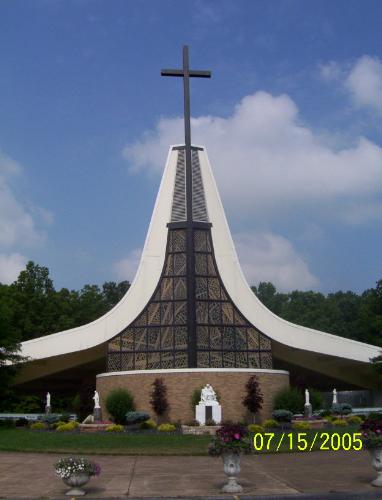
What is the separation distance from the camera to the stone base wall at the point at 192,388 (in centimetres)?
2647

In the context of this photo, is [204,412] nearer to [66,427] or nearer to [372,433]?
[66,427]

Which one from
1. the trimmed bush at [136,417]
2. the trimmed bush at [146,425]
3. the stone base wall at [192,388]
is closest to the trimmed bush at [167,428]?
the trimmed bush at [146,425]

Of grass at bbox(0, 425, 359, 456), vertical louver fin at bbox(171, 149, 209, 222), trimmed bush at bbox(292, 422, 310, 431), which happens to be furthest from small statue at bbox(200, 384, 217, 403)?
vertical louver fin at bbox(171, 149, 209, 222)

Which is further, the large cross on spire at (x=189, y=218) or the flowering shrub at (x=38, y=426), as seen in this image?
the large cross on spire at (x=189, y=218)

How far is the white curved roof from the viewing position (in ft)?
97.7

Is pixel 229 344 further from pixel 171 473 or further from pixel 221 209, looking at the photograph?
pixel 171 473

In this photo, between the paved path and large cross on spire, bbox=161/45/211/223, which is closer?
the paved path

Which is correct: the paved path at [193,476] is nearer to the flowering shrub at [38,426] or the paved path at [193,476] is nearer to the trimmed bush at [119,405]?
the flowering shrub at [38,426]

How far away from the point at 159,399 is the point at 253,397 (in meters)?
3.97

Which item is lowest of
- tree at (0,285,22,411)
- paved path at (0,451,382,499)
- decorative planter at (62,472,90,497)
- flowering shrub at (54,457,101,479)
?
paved path at (0,451,382,499)

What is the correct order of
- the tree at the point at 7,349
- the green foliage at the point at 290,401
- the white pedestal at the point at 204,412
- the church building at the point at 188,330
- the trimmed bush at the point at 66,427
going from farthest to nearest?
the church building at the point at 188,330 → the tree at the point at 7,349 → the green foliage at the point at 290,401 → the white pedestal at the point at 204,412 → the trimmed bush at the point at 66,427

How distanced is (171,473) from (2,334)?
1624 centimetres

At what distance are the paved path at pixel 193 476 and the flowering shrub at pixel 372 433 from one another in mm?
690

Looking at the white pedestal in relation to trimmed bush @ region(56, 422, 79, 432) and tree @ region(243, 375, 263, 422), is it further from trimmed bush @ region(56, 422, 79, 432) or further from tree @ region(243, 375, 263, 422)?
trimmed bush @ region(56, 422, 79, 432)
